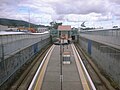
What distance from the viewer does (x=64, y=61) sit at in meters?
23.6

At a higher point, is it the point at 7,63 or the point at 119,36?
the point at 119,36

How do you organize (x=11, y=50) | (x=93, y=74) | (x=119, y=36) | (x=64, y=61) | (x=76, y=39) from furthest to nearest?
(x=76, y=39) < (x=64, y=61) < (x=93, y=74) < (x=119, y=36) < (x=11, y=50)

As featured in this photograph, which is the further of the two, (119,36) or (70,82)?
(119,36)

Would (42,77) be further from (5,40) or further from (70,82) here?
(5,40)

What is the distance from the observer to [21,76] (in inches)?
717

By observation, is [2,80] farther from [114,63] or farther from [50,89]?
[114,63]

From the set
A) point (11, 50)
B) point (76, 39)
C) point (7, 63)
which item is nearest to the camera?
point (7, 63)

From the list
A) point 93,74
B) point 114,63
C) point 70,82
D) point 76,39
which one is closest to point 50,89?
point 70,82

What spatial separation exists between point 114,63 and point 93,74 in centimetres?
427

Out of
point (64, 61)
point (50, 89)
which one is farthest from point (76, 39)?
point (50, 89)

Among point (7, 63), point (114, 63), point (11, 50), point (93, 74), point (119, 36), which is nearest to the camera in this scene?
point (7, 63)

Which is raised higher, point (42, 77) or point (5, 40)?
point (5, 40)

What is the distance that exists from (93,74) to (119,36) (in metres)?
3.92

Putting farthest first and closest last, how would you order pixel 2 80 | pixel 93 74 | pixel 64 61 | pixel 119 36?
pixel 64 61 < pixel 93 74 < pixel 119 36 < pixel 2 80
